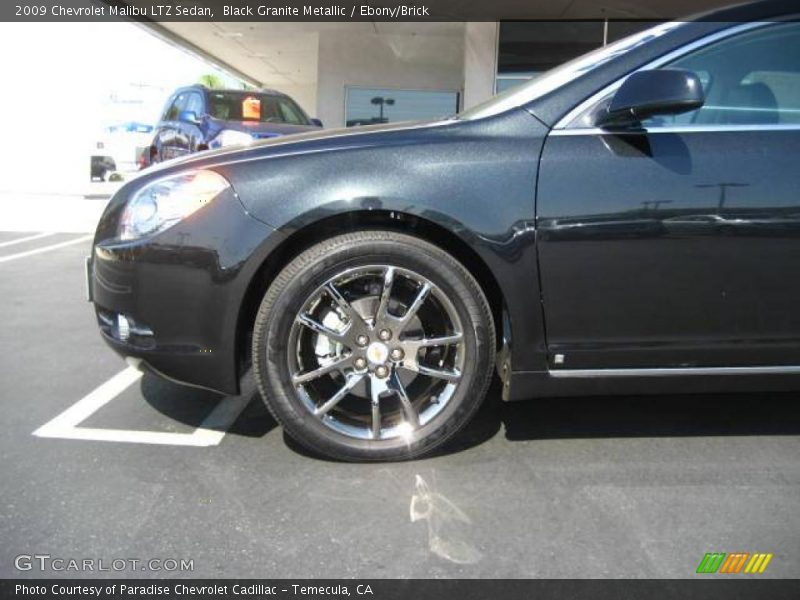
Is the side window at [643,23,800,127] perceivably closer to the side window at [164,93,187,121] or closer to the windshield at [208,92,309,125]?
the windshield at [208,92,309,125]

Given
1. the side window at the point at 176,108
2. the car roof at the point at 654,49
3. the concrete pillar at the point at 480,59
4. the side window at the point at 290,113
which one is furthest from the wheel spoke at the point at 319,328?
the concrete pillar at the point at 480,59

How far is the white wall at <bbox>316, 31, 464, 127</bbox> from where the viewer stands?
17.6 meters

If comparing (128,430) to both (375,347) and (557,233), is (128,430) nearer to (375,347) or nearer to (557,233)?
(375,347)

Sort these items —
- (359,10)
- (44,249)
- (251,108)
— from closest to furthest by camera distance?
(44,249) < (251,108) < (359,10)

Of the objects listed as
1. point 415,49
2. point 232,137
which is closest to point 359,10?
point 415,49

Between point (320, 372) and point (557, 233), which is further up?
point (557, 233)

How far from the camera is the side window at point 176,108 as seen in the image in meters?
10.6

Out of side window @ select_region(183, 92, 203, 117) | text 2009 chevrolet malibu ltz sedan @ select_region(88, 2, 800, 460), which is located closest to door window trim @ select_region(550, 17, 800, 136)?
text 2009 chevrolet malibu ltz sedan @ select_region(88, 2, 800, 460)

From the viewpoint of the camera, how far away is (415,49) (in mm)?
17359

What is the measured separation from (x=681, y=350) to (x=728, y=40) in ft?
3.96

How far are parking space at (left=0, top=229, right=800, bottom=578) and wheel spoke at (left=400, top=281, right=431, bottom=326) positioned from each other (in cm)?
59

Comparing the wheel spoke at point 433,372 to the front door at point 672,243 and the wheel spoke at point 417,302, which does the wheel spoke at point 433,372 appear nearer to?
the wheel spoke at point 417,302

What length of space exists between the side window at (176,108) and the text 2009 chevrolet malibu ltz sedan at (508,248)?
28.0 feet

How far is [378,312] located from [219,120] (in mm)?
7678
